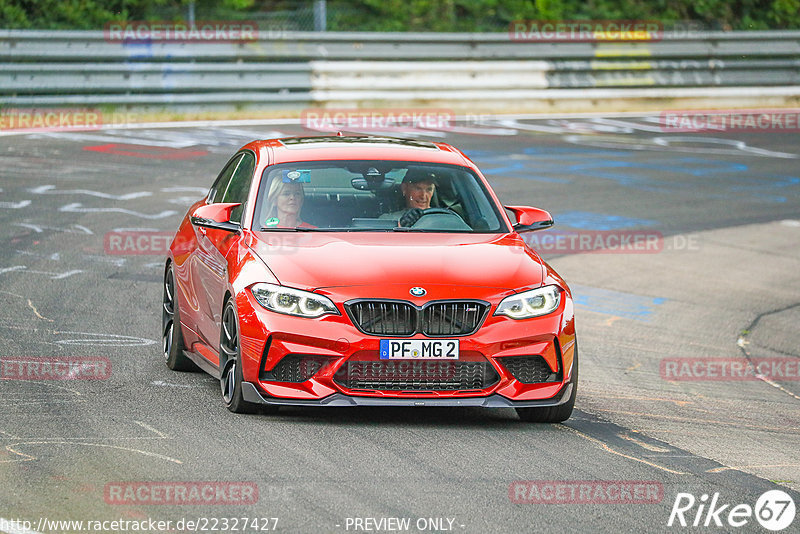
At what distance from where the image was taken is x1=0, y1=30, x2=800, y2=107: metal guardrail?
910 inches

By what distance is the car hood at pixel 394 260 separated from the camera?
24.9 feet

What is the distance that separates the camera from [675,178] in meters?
20.9

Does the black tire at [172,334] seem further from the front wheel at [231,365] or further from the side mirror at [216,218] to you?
the front wheel at [231,365]

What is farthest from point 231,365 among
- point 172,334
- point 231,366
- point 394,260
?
point 172,334

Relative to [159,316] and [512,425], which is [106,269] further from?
[512,425]

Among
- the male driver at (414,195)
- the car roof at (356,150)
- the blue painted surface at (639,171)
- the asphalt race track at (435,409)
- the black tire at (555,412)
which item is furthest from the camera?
the blue painted surface at (639,171)

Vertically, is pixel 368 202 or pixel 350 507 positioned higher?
pixel 368 202

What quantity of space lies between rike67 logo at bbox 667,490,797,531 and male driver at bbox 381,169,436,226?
9.90 ft

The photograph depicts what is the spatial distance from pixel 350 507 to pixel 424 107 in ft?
68.3

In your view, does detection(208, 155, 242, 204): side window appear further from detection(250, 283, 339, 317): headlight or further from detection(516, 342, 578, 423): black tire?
detection(516, 342, 578, 423): black tire

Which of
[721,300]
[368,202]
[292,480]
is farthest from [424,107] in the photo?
[292,480]

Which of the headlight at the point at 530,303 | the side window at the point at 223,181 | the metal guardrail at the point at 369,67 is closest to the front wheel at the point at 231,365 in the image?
the headlight at the point at 530,303

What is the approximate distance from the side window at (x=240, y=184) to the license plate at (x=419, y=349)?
1.83m

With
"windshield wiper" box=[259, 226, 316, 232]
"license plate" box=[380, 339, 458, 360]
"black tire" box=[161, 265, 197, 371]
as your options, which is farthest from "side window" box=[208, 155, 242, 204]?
"license plate" box=[380, 339, 458, 360]
